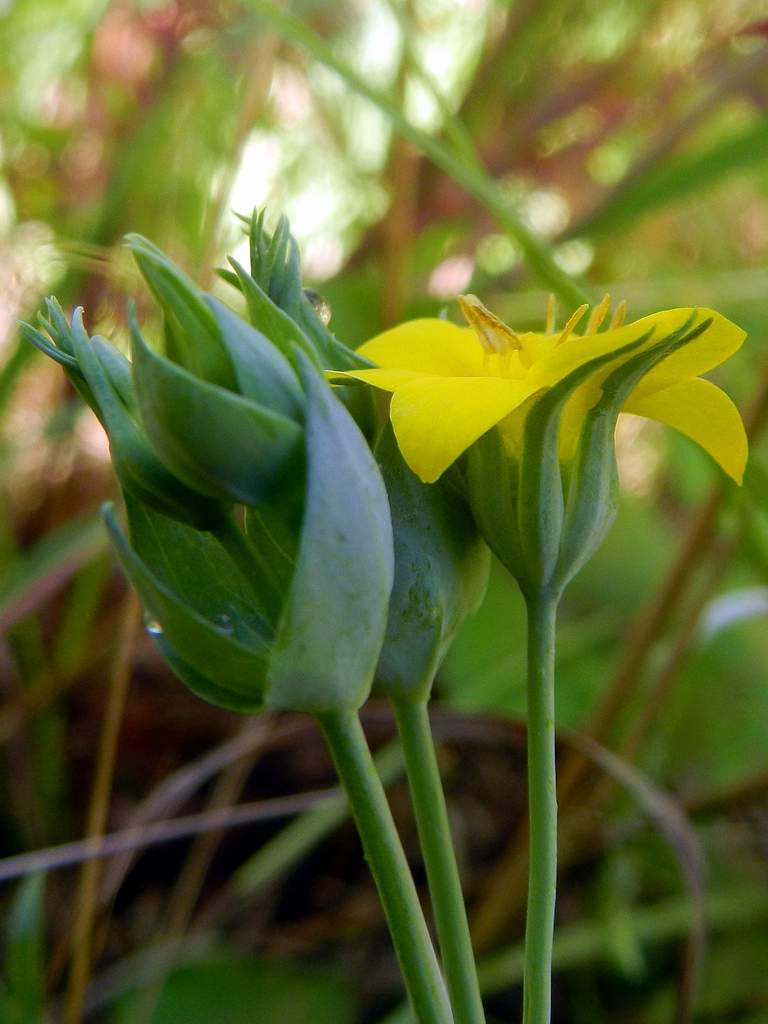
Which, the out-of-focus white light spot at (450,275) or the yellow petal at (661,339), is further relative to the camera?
the out-of-focus white light spot at (450,275)

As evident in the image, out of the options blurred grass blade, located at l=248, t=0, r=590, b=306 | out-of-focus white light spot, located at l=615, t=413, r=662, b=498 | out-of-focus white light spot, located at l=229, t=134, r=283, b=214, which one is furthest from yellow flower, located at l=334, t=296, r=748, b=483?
out-of-focus white light spot, located at l=615, t=413, r=662, b=498

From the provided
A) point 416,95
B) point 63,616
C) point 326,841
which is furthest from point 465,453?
point 416,95

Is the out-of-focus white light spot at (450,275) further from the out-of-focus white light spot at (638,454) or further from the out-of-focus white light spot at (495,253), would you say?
the out-of-focus white light spot at (638,454)

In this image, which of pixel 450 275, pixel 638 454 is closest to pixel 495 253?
pixel 450 275

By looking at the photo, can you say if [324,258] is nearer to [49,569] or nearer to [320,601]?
[49,569]

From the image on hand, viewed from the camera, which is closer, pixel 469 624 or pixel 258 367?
pixel 258 367

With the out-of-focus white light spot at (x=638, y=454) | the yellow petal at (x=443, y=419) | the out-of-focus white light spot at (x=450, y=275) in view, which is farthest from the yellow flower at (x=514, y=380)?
the out-of-focus white light spot at (x=638, y=454)

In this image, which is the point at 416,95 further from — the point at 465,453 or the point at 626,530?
the point at 465,453
